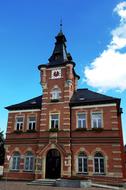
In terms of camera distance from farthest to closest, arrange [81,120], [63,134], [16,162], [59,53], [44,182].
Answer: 1. [59,53]
2. [16,162]
3. [81,120]
4. [63,134]
5. [44,182]

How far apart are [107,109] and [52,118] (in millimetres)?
5976

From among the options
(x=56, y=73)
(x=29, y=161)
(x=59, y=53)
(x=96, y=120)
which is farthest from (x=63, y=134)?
(x=59, y=53)

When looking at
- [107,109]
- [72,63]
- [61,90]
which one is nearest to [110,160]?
[107,109]

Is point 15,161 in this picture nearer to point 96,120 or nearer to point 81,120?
point 81,120

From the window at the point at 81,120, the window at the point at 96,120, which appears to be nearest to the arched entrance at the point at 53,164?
the window at the point at 81,120

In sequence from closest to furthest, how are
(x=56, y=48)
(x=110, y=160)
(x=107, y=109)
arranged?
(x=110, y=160), (x=107, y=109), (x=56, y=48)

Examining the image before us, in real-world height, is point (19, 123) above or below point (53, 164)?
above

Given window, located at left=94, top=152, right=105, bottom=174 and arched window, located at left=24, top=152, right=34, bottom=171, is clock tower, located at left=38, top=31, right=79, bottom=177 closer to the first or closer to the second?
arched window, located at left=24, top=152, right=34, bottom=171

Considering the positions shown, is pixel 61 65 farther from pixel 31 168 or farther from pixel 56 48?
pixel 31 168

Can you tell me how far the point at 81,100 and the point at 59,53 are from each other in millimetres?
7296

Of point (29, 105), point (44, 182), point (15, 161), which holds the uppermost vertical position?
point (29, 105)

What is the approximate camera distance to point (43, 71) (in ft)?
86.7

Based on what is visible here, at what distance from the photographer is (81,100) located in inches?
961

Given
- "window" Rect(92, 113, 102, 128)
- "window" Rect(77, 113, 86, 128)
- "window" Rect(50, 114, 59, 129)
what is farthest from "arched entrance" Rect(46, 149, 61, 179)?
"window" Rect(92, 113, 102, 128)
